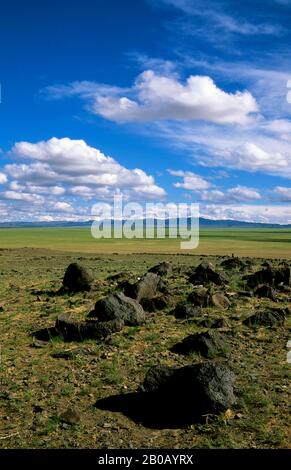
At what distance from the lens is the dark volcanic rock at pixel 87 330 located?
17.1 meters

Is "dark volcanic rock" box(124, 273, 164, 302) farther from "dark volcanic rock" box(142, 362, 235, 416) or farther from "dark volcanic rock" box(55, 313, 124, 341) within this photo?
"dark volcanic rock" box(142, 362, 235, 416)

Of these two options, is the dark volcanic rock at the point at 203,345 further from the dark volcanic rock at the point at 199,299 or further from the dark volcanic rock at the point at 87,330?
the dark volcanic rock at the point at 199,299

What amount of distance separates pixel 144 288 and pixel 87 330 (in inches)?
239

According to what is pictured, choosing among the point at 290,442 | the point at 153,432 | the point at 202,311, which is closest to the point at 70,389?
the point at 153,432

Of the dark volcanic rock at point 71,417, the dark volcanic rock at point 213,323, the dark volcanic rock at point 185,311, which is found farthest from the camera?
the dark volcanic rock at point 185,311

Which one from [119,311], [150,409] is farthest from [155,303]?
[150,409]

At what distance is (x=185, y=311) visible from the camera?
65.6ft

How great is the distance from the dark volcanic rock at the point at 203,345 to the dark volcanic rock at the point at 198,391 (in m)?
3.67

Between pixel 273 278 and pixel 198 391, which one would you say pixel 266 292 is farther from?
pixel 198 391

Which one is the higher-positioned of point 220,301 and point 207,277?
point 207,277

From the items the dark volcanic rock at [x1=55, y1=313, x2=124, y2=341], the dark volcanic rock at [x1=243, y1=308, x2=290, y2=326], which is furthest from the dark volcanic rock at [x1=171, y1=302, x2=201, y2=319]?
the dark volcanic rock at [x1=55, y1=313, x2=124, y2=341]

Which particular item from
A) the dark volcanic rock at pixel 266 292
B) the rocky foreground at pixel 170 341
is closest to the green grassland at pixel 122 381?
the rocky foreground at pixel 170 341

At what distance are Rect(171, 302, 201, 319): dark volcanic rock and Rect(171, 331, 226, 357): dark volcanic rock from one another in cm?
411
